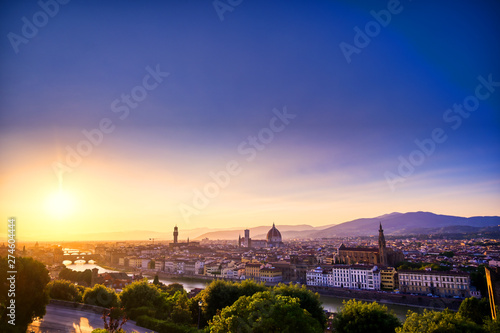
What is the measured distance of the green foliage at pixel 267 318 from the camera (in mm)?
7195

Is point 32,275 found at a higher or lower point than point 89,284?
higher

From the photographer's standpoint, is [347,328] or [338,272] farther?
[338,272]

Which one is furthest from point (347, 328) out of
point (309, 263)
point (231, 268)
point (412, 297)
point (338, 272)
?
point (231, 268)

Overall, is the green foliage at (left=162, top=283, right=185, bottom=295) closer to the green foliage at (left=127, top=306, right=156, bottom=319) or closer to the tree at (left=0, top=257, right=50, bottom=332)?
the green foliage at (left=127, top=306, right=156, bottom=319)

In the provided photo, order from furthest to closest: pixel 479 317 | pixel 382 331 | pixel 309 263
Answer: pixel 309 263, pixel 479 317, pixel 382 331

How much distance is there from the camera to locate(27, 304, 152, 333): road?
467 inches

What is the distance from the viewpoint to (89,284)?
33719mm

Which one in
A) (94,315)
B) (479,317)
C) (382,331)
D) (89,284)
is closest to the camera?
(382,331)

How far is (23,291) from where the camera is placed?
1135 centimetres

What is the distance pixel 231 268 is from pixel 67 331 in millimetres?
43696

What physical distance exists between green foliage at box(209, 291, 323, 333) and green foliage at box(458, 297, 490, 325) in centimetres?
1492

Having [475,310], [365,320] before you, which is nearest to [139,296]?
[365,320]

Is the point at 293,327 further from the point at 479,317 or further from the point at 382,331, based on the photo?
the point at 479,317

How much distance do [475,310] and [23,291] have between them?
67.4 ft
